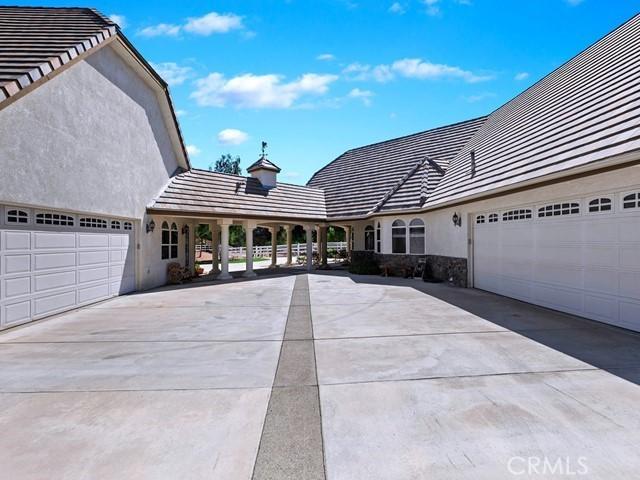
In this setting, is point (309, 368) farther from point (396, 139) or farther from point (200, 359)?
point (396, 139)

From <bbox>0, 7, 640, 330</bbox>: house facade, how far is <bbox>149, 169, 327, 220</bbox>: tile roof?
0.34ft

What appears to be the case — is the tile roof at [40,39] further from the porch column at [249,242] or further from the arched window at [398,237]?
the arched window at [398,237]

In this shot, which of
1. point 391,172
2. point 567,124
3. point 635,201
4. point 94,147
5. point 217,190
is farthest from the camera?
point 391,172

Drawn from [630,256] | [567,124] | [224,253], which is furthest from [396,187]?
[630,256]

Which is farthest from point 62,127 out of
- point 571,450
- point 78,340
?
point 571,450

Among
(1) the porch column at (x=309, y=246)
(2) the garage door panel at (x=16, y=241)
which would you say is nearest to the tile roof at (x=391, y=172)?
(1) the porch column at (x=309, y=246)

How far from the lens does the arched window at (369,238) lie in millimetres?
20616

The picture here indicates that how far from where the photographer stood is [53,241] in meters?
8.50

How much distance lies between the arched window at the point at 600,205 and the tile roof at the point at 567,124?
101 centimetres

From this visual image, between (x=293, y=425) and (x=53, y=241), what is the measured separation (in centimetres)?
821

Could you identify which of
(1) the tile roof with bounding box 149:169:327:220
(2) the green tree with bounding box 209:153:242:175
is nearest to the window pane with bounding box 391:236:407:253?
(1) the tile roof with bounding box 149:169:327:220

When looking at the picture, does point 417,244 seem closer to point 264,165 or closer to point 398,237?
point 398,237

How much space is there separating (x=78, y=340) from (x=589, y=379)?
828 cm

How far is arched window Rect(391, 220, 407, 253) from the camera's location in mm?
17062
